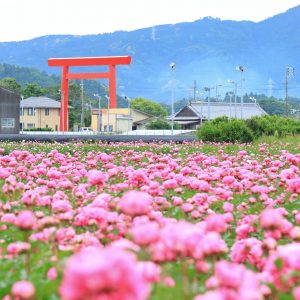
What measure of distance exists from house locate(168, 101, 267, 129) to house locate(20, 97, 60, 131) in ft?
62.3

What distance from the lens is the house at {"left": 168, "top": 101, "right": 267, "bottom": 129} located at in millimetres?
78062

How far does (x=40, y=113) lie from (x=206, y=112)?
26776 millimetres

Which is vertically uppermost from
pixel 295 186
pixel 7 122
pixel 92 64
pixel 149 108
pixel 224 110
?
pixel 92 64

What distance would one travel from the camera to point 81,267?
1.63 m

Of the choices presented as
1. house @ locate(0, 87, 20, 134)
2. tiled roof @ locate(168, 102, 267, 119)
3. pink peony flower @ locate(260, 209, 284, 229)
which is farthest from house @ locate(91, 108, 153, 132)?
pink peony flower @ locate(260, 209, 284, 229)

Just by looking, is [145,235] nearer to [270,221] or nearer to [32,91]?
[270,221]

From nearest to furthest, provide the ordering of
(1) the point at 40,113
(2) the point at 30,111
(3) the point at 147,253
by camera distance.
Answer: (3) the point at 147,253 < (1) the point at 40,113 < (2) the point at 30,111

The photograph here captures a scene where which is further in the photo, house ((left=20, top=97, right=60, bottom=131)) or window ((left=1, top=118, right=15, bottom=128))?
house ((left=20, top=97, right=60, bottom=131))

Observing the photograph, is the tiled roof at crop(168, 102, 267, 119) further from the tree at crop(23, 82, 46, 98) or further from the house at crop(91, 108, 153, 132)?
the tree at crop(23, 82, 46, 98)

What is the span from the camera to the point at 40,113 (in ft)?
310

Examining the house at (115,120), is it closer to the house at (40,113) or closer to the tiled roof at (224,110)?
the house at (40,113)

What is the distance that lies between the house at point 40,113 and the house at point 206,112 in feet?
62.3

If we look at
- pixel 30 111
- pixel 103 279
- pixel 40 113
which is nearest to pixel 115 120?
pixel 40 113

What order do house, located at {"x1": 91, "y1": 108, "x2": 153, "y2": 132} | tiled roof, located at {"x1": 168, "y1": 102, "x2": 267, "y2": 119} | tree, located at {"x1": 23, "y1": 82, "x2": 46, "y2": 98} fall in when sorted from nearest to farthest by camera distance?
house, located at {"x1": 91, "y1": 108, "x2": 153, "y2": 132}
tiled roof, located at {"x1": 168, "y1": 102, "x2": 267, "y2": 119}
tree, located at {"x1": 23, "y1": 82, "x2": 46, "y2": 98}
